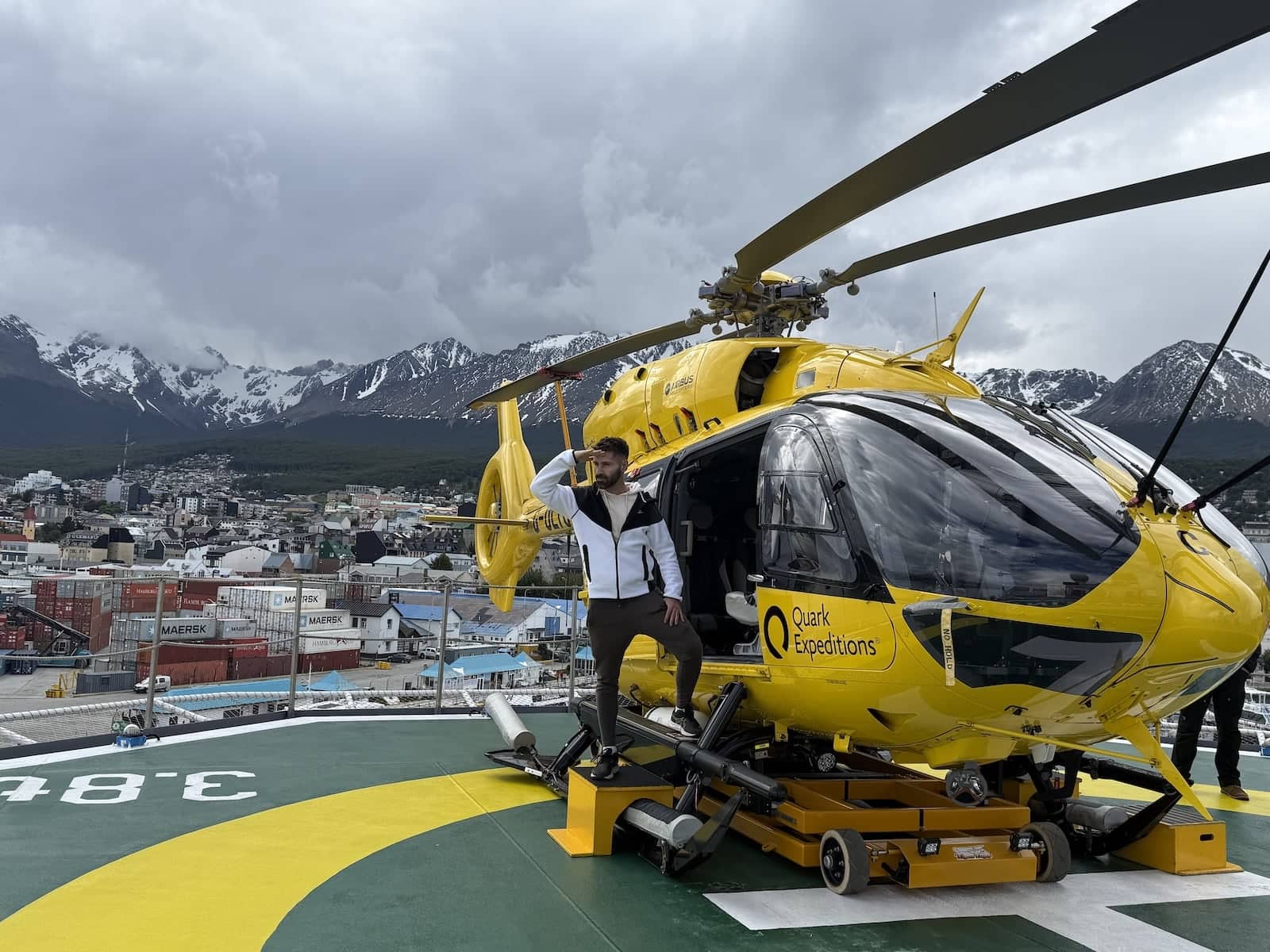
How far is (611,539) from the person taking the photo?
197 inches

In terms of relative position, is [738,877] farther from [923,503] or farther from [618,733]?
[923,503]

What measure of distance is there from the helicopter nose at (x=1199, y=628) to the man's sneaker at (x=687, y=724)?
2.39 meters

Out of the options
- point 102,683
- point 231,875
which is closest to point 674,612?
point 231,875

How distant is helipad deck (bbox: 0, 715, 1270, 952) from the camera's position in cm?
363

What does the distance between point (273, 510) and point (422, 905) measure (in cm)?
19502

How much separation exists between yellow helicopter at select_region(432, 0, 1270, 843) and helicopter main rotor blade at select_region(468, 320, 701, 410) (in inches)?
74.9

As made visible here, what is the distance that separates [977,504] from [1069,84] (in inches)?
68.0

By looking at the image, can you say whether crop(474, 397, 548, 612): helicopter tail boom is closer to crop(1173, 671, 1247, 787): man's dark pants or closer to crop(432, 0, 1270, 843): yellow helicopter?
crop(432, 0, 1270, 843): yellow helicopter

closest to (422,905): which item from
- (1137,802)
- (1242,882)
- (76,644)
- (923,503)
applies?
(923,503)

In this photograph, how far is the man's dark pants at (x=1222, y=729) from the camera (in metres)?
6.34

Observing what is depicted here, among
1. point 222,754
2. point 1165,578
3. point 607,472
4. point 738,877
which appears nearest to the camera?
point 1165,578

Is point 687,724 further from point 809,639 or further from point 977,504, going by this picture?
point 977,504

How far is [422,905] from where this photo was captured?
3932 millimetres

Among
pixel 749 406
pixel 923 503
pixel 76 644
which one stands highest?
pixel 749 406
